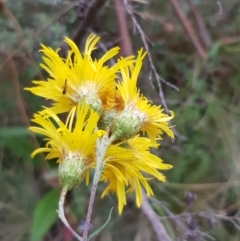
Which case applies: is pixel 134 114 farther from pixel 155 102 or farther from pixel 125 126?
pixel 155 102

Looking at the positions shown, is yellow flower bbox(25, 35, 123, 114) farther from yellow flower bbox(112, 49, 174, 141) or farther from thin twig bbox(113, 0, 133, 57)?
thin twig bbox(113, 0, 133, 57)

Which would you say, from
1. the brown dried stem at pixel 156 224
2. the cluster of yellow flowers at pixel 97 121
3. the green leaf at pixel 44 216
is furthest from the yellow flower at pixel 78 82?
the green leaf at pixel 44 216

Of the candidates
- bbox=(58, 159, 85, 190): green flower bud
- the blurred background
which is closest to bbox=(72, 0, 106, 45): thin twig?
the blurred background

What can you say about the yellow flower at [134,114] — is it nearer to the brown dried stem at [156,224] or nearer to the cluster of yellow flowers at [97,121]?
the cluster of yellow flowers at [97,121]

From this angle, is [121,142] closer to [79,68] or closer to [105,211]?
[79,68]

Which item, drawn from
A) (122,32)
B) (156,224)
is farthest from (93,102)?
(122,32)

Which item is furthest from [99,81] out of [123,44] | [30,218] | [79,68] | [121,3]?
[30,218]
